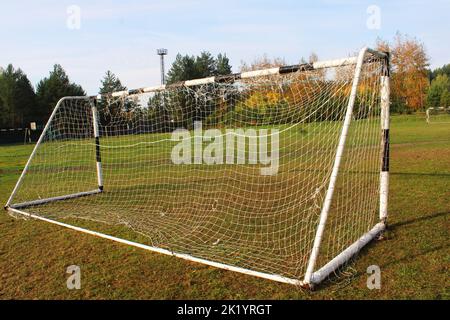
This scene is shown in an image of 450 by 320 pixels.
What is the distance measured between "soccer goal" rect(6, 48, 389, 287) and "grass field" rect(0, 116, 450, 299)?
0.54ft

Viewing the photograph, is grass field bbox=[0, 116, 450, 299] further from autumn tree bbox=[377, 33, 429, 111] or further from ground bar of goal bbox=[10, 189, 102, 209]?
autumn tree bbox=[377, 33, 429, 111]

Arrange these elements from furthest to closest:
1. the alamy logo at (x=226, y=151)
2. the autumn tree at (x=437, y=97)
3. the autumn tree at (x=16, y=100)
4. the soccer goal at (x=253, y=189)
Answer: the autumn tree at (x=437, y=97)
the autumn tree at (x=16, y=100)
the alamy logo at (x=226, y=151)
the soccer goal at (x=253, y=189)

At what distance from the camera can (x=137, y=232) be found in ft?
16.2

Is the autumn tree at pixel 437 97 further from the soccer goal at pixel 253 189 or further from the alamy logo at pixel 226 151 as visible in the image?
the soccer goal at pixel 253 189

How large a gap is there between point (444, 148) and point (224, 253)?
11.4 meters

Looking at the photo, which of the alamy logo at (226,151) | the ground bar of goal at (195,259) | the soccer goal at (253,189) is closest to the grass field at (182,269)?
the ground bar of goal at (195,259)

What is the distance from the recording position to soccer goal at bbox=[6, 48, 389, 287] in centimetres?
401

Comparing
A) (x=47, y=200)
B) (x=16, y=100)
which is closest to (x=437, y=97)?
(x=16, y=100)

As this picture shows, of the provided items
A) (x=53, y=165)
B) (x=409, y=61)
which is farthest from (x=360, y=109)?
(x=409, y=61)

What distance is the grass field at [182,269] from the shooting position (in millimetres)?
3252

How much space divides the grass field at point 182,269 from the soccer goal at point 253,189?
6.5 inches

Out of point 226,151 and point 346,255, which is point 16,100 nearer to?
point 226,151

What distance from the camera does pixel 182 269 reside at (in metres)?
3.81
